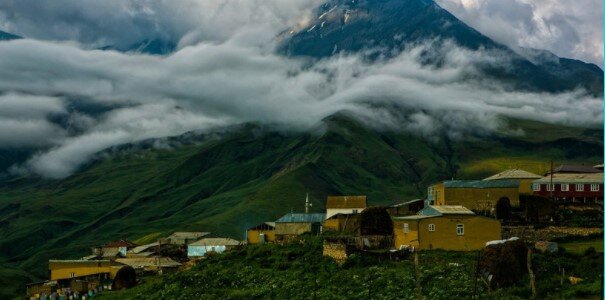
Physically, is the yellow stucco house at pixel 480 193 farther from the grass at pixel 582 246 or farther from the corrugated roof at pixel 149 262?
the corrugated roof at pixel 149 262

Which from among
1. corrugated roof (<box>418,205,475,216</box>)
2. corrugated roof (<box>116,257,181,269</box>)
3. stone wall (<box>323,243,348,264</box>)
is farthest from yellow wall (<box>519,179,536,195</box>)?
corrugated roof (<box>116,257,181,269</box>)

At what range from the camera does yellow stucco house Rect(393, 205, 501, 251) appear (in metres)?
65.6

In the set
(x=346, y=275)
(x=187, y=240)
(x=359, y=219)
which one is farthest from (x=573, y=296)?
(x=187, y=240)

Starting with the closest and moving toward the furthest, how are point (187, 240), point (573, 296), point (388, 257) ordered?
1. point (573, 296)
2. point (388, 257)
3. point (187, 240)

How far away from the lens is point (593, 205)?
78688 mm

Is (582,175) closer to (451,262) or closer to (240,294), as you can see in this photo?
(451,262)

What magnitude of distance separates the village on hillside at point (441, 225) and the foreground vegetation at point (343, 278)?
216 centimetres

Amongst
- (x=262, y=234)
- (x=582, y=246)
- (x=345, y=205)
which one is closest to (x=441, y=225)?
(x=582, y=246)

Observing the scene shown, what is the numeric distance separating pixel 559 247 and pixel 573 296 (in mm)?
17800

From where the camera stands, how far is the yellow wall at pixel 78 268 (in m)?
105

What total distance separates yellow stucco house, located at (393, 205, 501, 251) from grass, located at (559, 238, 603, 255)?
18.6 feet

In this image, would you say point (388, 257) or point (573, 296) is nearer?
point (573, 296)

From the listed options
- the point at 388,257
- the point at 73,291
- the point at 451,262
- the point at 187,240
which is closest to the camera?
the point at 451,262

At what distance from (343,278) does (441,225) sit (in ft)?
38.1
